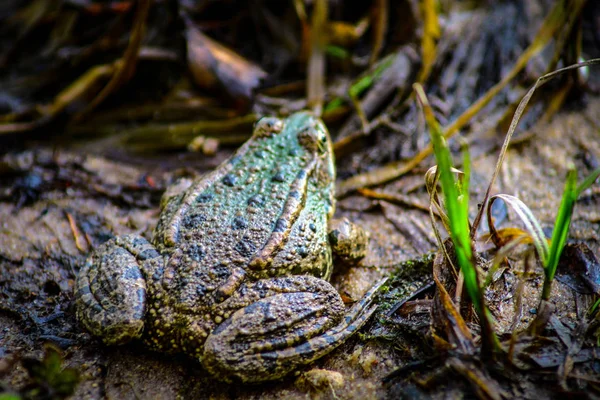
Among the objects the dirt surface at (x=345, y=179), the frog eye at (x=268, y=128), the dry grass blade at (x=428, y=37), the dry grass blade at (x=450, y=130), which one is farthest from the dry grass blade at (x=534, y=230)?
the dry grass blade at (x=428, y=37)

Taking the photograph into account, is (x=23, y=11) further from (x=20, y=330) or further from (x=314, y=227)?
(x=314, y=227)

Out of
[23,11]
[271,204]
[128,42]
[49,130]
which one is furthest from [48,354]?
[23,11]

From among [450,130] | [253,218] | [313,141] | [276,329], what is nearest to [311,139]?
[313,141]

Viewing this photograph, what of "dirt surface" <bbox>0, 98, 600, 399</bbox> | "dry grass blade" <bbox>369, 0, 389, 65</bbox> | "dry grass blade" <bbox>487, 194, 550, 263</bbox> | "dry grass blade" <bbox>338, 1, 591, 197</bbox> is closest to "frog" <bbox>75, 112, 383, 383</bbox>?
"dirt surface" <bbox>0, 98, 600, 399</bbox>

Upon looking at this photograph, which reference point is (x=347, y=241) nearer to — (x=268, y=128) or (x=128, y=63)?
(x=268, y=128)

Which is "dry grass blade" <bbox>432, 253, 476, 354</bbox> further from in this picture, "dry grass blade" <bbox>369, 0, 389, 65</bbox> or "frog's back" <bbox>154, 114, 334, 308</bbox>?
"dry grass blade" <bbox>369, 0, 389, 65</bbox>

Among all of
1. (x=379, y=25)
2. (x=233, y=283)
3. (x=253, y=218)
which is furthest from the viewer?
(x=379, y=25)
